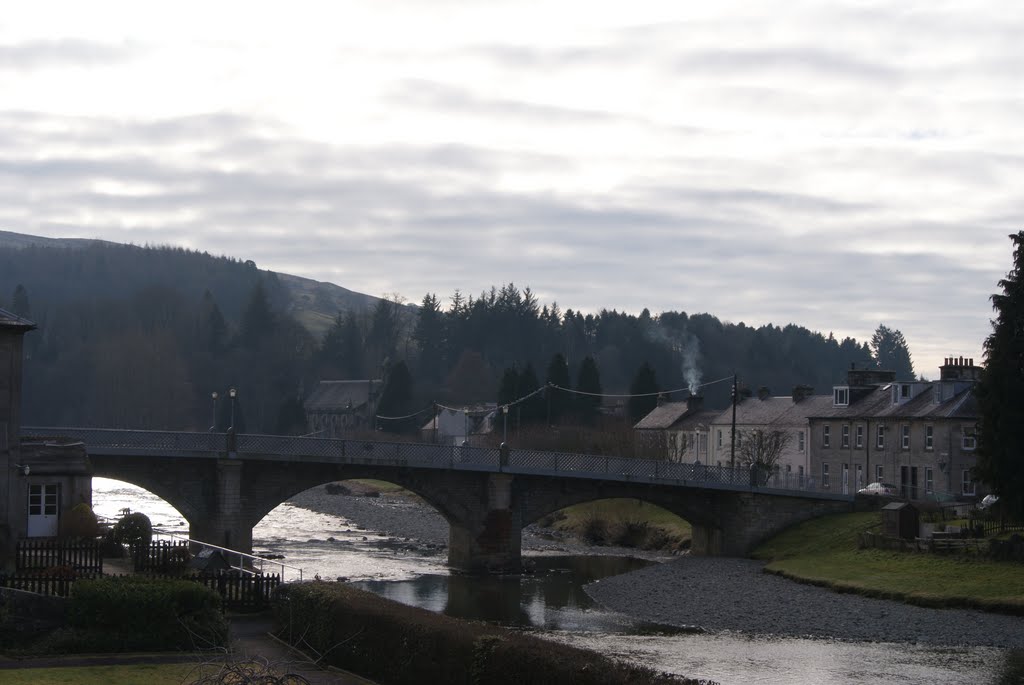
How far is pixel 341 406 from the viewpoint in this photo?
185 m

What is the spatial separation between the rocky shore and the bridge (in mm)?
3953

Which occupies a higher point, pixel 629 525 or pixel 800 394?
pixel 800 394

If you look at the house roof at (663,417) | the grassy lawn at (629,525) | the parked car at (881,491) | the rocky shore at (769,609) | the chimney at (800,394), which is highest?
the chimney at (800,394)

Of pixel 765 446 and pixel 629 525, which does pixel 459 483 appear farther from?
pixel 765 446

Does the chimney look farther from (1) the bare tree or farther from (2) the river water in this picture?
(2) the river water

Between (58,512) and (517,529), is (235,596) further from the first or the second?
(517,529)

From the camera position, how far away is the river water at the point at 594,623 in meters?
35.4

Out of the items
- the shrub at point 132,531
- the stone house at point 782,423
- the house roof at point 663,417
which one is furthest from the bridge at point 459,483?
the house roof at point 663,417

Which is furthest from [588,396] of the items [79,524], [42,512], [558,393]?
[79,524]

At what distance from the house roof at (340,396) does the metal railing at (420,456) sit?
11170cm

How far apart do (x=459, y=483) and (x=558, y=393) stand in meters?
61.8

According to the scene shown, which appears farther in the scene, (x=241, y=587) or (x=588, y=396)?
(x=588, y=396)

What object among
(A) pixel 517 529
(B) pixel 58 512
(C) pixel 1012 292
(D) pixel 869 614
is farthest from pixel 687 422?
(B) pixel 58 512

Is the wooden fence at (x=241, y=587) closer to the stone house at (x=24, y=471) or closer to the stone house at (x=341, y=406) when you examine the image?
the stone house at (x=24, y=471)
